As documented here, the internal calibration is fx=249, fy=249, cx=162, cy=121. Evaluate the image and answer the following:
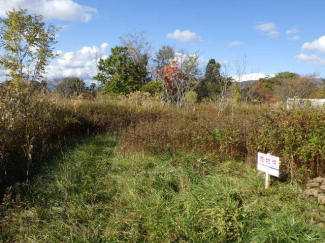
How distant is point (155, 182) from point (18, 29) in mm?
10250

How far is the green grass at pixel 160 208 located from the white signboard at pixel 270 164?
247mm

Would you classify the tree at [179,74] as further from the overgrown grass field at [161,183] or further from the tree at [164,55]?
the overgrown grass field at [161,183]

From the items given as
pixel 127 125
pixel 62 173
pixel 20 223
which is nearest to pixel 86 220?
pixel 20 223

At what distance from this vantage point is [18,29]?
10.4m

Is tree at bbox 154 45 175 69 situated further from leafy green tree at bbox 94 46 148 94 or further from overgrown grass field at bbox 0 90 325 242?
overgrown grass field at bbox 0 90 325 242

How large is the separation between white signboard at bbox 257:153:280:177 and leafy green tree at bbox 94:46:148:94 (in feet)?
44.4

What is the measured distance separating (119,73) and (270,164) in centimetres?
1464

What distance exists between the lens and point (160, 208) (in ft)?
9.11

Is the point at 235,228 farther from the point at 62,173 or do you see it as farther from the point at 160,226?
the point at 62,173

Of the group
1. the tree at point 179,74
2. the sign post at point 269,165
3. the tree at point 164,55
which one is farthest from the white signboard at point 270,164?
the tree at point 164,55

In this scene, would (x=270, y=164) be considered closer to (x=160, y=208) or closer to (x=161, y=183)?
(x=161, y=183)

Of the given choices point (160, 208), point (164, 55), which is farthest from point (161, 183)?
point (164, 55)

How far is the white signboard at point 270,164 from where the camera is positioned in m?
3.18

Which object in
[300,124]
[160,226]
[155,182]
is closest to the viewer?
[160,226]
